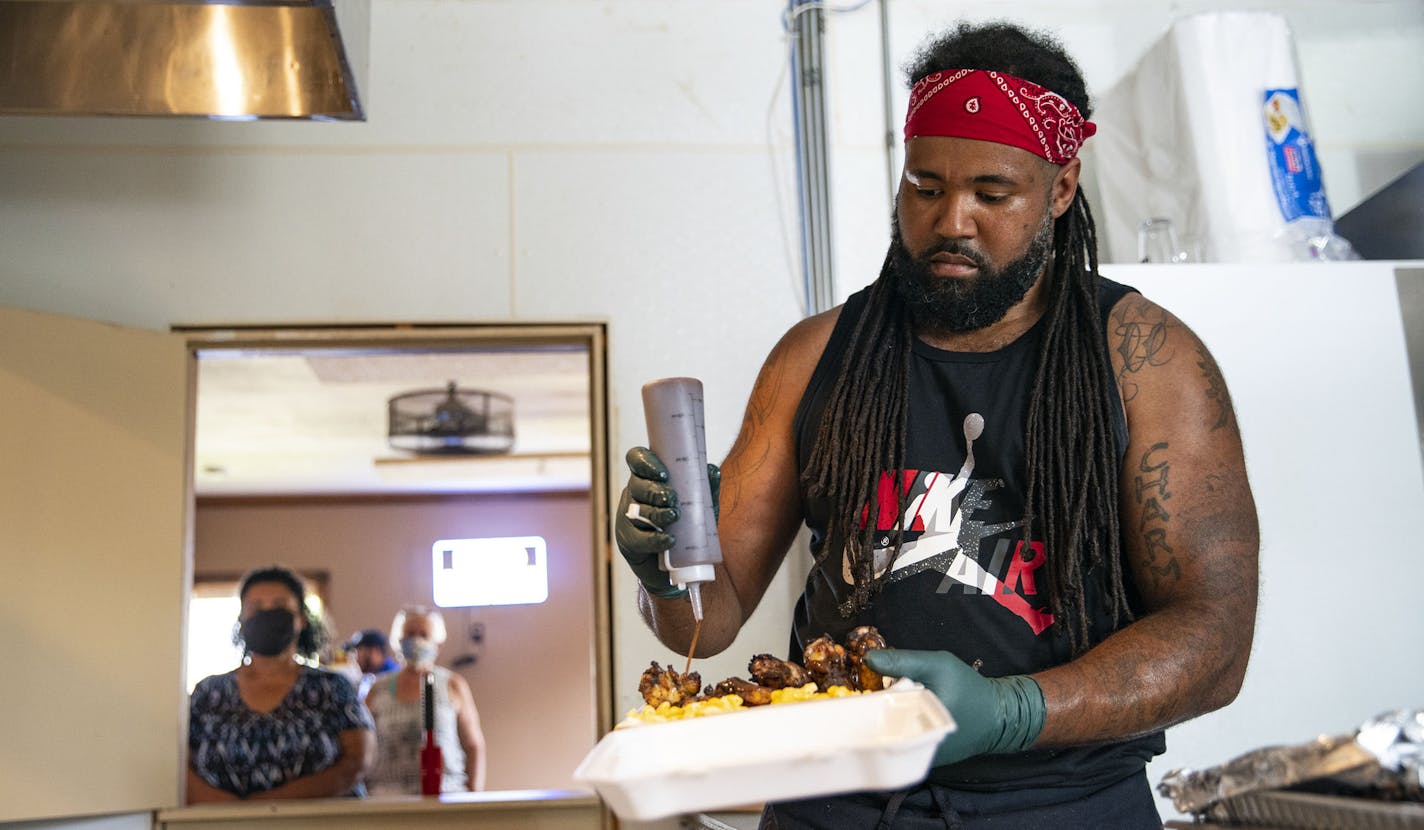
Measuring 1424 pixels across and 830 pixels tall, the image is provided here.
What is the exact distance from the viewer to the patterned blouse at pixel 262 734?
11.0 ft

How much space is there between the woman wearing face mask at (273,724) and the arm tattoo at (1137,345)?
255cm

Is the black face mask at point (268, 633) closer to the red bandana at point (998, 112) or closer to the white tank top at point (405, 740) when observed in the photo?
the white tank top at point (405, 740)

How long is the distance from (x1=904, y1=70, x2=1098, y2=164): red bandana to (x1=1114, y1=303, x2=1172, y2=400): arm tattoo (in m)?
0.22

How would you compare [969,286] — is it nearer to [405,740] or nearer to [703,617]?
[703,617]

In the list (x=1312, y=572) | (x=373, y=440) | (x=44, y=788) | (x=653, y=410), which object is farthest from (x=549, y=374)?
(x=653, y=410)

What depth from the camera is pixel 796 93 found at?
294cm

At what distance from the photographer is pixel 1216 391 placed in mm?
1608

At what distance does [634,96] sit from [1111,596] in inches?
69.3

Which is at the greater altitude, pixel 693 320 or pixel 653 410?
pixel 693 320

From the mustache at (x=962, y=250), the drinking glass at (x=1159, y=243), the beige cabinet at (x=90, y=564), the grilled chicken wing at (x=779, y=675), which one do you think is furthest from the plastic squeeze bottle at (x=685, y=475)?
the beige cabinet at (x=90, y=564)

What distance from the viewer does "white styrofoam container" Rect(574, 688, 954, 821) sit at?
3.41 ft

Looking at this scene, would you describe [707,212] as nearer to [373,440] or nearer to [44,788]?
[44,788]

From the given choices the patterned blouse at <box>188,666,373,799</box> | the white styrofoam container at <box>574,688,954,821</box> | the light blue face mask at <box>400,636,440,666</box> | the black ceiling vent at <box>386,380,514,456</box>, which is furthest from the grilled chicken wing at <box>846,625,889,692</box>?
the black ceiling vent at <box>386,380,514,456</box>

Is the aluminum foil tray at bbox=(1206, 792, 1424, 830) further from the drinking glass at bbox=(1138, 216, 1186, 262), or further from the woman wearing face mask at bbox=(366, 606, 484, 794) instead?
the woman wearing face mask at bbox=(366, 606, 484, 794)
